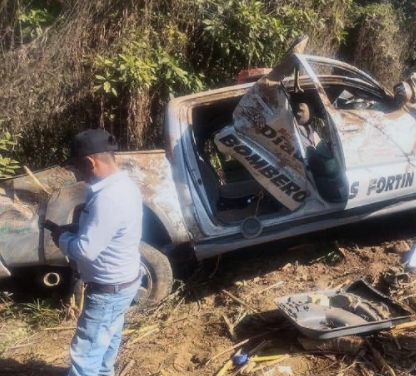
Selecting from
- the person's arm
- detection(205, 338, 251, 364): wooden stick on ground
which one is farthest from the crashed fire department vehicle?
the person's arm

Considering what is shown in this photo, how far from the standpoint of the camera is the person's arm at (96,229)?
119 inches

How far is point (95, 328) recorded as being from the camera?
330 centimetres

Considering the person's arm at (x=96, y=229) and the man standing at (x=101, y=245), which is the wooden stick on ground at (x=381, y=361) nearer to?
the man standing at (x=101, y=245)

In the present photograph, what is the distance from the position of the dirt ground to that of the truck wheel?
10cm

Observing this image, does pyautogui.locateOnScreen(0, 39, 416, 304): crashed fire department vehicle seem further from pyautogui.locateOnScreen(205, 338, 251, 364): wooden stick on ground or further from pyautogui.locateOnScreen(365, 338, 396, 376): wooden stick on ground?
pyautogui.locateOnScreen(365, 338, 396, 376): wooden stick on ground

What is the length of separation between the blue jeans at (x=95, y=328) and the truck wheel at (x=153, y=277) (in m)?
1.43

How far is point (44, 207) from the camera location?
4812 mm

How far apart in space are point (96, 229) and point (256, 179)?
7.20ft

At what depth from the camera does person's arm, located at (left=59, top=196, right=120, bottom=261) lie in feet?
9.92

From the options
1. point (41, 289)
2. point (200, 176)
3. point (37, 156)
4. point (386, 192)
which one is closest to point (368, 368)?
point (386, 192)

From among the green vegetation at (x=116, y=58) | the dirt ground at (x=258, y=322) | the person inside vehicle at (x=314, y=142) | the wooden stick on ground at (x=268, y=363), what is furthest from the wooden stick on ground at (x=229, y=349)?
the green vegetation at (x=116, y=58)

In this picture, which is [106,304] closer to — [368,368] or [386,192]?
[368,368]

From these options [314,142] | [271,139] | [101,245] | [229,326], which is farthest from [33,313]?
[314,142]

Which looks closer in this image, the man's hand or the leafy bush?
the man's hand
